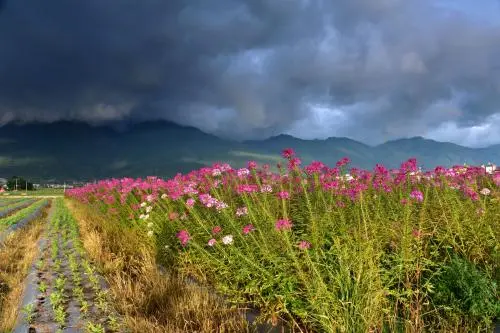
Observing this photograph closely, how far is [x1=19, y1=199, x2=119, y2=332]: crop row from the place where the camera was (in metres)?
4.70

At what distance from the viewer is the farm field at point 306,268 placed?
3.87 meters

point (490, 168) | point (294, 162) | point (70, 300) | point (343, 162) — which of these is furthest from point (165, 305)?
point (490, 168)

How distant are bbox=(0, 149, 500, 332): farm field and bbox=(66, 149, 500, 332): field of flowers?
2cm

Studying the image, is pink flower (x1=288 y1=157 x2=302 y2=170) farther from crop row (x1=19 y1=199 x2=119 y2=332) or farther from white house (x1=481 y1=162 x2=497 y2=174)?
white house (x1=481 y1=162 x2=497 y2=174)

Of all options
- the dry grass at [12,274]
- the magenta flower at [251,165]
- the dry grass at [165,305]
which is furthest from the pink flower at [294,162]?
the dry grass at [12,274]

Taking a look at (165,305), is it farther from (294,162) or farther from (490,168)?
(490,168)

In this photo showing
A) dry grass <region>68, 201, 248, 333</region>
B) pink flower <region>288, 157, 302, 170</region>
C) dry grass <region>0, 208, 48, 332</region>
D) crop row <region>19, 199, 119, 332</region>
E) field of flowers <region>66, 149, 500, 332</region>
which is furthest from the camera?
dry grass <region>0, 208, 48, 332</region>

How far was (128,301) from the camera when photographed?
5.07 meters

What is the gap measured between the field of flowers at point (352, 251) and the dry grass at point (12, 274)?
2.03 metres

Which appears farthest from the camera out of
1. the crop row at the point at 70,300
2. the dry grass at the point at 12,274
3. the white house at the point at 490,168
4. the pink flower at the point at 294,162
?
the white house at the point at 490,168

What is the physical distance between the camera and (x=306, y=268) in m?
4.46

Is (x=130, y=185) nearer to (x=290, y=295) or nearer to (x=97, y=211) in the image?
(x=97, y=211)

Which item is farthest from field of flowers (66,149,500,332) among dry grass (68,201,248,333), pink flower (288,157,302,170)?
dry grass (68,201,248,333)

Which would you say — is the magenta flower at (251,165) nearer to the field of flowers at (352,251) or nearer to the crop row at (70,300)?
the field of flowers at (352,251)
